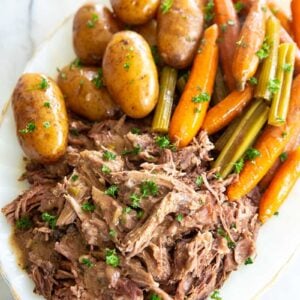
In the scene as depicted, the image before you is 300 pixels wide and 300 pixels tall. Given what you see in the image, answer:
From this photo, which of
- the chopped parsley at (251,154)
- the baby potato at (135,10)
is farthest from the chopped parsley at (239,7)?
the chopped parsley at (251,154)

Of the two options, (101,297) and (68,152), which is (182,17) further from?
(101,297)

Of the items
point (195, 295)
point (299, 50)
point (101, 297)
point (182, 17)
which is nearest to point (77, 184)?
point (101, 297)

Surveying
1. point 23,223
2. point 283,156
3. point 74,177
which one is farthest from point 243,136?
point 23,223

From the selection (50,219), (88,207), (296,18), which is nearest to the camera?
(88,207)

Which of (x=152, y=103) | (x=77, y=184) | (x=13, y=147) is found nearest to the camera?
(x=77, y=184)

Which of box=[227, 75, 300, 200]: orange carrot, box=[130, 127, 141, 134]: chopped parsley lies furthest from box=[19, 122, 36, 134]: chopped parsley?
box=[227, 75, 300, 200]: orange carrot

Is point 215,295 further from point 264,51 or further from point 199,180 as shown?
point 264,51
